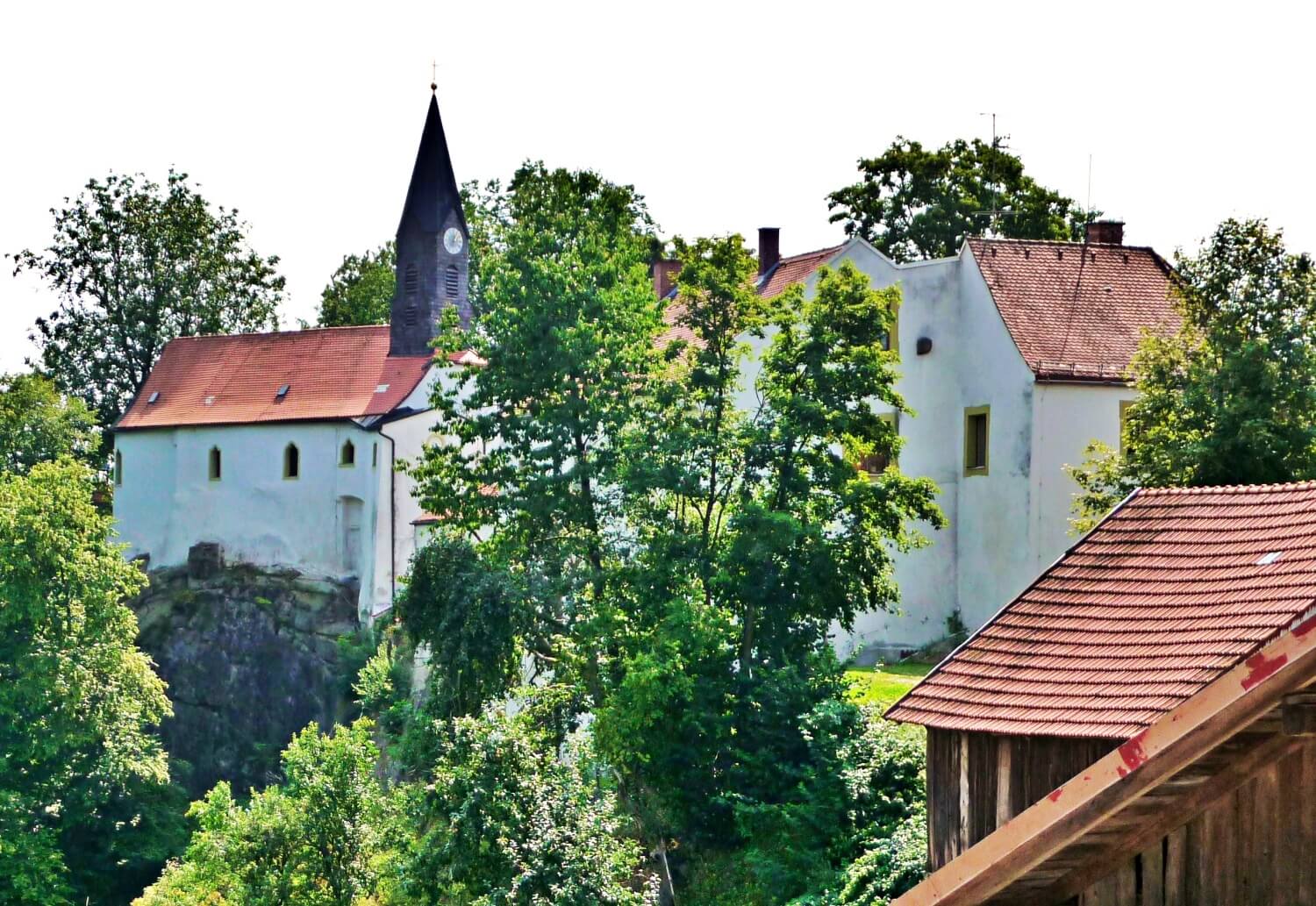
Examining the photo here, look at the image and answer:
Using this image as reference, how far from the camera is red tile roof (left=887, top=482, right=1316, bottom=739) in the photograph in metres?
8.56

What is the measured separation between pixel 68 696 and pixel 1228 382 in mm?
27477

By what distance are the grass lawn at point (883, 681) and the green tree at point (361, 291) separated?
3631 cm

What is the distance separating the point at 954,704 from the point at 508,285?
20572 mm

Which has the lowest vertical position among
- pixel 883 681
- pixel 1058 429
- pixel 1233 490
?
pixel 883 681

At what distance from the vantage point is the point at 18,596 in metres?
41.2

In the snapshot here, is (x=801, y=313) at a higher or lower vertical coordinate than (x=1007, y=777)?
higher

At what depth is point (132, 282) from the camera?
6088 centimetres

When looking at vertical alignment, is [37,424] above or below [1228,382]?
below

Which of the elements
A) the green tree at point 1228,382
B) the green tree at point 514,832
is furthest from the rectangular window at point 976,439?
the green tree at point 514,832

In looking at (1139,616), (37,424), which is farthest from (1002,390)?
(37,424)

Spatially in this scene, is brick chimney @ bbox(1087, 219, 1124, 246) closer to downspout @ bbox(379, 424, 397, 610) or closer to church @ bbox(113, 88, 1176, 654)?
church @ bbox(113, 88, 1176, 654)

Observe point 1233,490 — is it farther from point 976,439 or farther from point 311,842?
point 976,439

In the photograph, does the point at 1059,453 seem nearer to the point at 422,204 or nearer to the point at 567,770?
the point at 567,770

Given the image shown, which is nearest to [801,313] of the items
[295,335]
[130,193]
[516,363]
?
[516,363]
